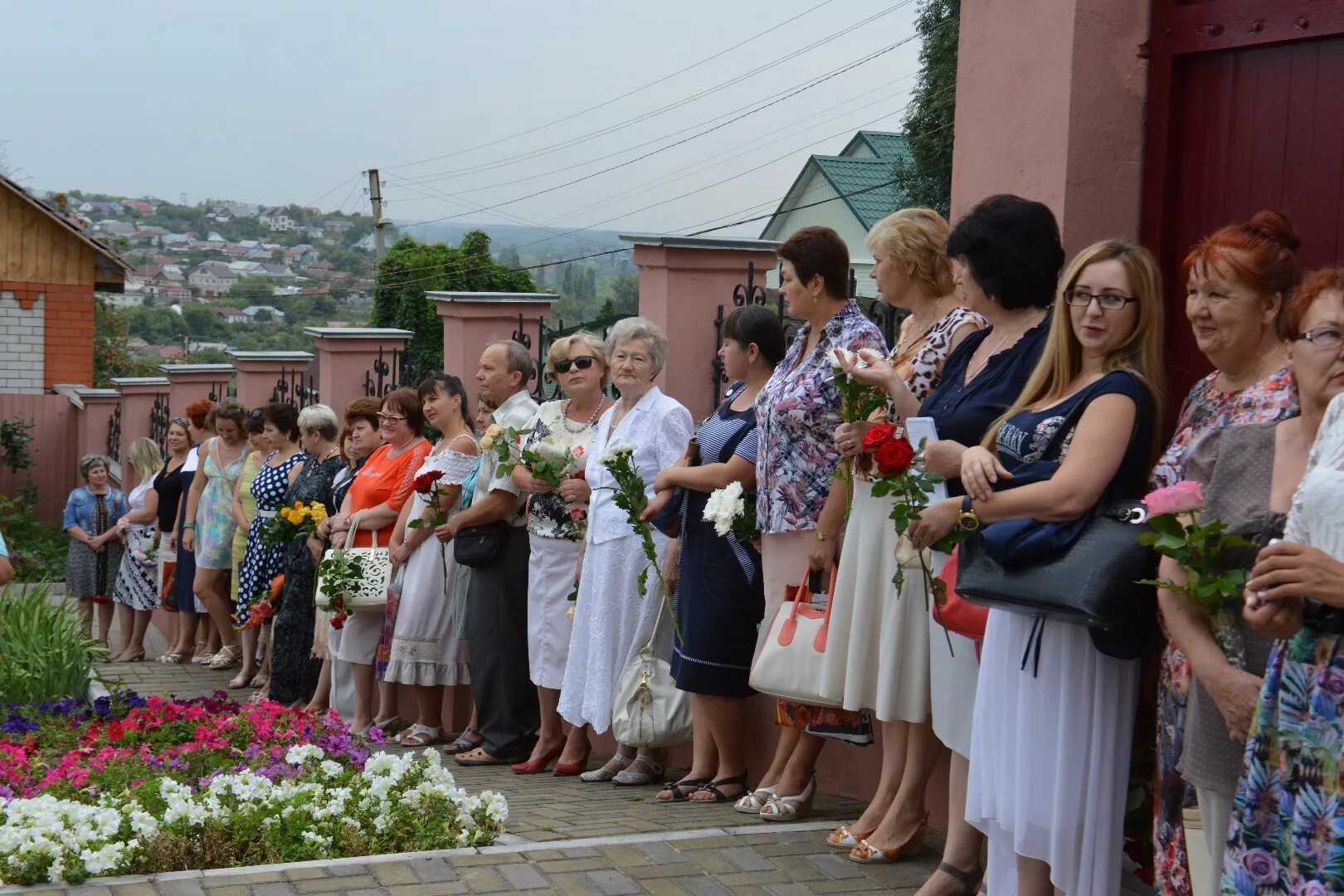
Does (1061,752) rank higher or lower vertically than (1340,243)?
lower

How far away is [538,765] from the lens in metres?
8.02

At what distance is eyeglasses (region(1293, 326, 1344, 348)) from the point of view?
3.32 m

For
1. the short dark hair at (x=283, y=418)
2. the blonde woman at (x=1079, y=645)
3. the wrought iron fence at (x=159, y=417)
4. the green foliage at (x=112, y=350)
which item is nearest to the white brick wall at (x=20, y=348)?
the green foliage at (x=112, y=350)

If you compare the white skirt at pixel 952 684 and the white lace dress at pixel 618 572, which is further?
the white lace dress at pixel 618 572

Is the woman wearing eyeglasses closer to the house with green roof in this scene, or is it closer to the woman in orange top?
the woman in orange top

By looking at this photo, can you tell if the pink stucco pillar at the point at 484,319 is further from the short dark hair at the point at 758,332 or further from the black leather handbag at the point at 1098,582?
the black leather handbag at the point at 1098,582

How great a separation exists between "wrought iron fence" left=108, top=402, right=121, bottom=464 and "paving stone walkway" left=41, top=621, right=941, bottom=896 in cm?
1872

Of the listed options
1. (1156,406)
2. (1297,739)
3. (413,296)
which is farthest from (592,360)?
(413,296)

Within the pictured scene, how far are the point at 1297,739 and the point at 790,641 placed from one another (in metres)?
2.73

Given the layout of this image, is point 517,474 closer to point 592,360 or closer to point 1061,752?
point 592,360

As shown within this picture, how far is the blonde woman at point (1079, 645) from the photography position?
416cm

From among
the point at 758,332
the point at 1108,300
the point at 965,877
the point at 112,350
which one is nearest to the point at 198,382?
the point at 758,332

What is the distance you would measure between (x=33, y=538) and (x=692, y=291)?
20.5 metres

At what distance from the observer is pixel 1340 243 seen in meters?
4.77
